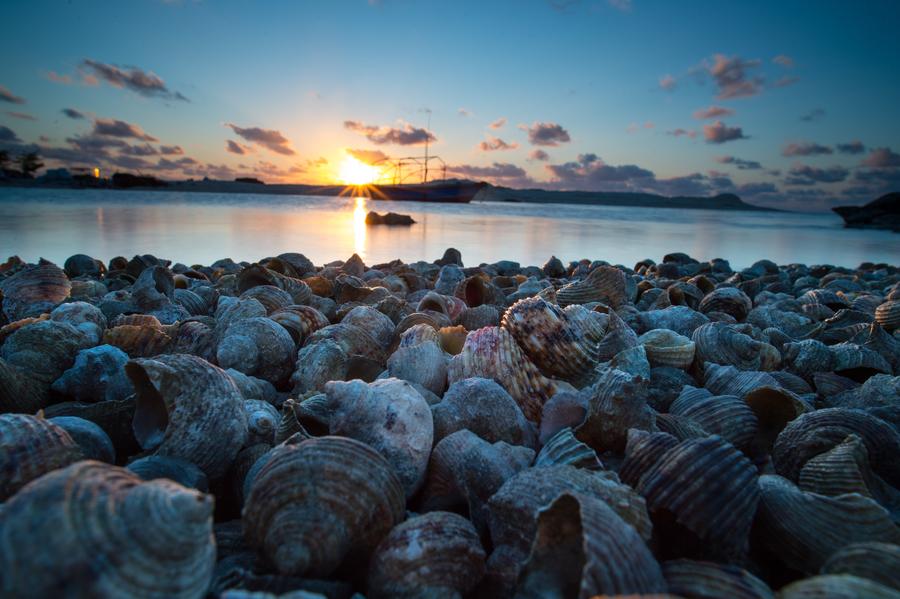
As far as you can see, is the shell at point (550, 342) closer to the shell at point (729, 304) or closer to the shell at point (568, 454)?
the shell at point (568, 454)

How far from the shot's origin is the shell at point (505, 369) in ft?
8.82

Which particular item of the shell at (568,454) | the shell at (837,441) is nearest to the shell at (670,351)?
the shell at (837,441)

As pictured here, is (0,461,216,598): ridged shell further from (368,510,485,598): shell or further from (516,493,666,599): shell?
(516,493,666,599): shell

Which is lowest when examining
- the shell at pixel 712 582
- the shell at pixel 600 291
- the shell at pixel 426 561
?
the shell at pixel 426 561

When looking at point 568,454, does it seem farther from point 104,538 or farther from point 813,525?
point 104,538

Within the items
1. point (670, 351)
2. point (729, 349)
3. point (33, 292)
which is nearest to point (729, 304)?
point (729, 349)

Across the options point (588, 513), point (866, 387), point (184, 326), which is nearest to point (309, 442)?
point (588, 513)

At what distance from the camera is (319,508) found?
1461 mm

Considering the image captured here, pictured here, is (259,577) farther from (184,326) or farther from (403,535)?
(184,326)

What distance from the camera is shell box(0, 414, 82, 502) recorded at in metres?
1.61

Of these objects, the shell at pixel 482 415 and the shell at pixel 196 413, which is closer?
the shell at pixel 196 413

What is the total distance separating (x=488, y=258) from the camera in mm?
13664

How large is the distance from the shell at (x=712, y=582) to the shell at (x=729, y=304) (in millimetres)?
4567

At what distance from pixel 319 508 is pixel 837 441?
206 centimetres
